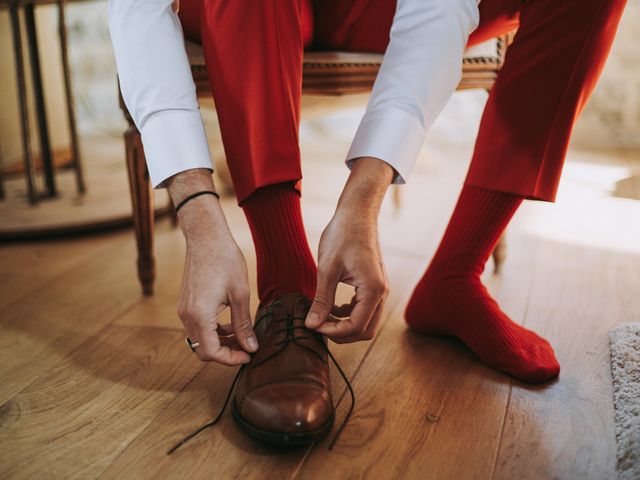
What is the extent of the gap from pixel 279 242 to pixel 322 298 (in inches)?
4.4

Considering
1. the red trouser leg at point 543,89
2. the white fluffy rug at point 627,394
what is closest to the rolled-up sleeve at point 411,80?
the red trouser leg at point 543,89

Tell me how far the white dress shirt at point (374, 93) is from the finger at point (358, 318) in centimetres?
14

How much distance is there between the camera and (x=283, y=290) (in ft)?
2.28

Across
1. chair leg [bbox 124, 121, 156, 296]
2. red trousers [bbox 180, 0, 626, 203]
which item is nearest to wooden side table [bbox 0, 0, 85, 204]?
chair leg [bbox 124, 121, 156, 296]

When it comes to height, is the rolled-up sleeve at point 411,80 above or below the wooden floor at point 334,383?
above

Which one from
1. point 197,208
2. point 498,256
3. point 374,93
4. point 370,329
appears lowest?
point 498,256

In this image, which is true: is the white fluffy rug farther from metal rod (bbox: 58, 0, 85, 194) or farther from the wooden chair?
metal rod (bbox: 58, 0, 85, 194)

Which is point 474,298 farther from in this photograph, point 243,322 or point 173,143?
point 173,143

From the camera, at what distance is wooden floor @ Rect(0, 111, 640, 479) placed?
0.57m

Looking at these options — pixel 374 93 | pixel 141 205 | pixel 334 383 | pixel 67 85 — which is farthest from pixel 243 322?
pixel 67 85

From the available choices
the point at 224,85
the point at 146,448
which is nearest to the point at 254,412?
the point at 146,448

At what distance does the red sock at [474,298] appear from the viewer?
2.41 ft

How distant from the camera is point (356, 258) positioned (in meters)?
0.59

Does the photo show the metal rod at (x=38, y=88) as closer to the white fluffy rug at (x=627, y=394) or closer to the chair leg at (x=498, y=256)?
the chair leg at (x=498, y=256)
